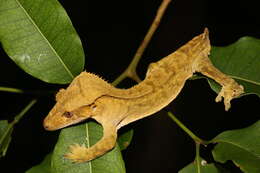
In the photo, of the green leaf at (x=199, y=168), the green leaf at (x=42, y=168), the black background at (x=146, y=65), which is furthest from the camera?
the black background at (x=146, y=65)

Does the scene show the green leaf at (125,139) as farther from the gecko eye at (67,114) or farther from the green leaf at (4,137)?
the green leaf at (4,137)

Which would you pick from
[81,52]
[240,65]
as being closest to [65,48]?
[81,52]

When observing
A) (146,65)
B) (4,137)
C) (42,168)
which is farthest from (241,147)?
(146,65)

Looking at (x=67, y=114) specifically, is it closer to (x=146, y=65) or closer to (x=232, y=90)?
(x=232, y=90)

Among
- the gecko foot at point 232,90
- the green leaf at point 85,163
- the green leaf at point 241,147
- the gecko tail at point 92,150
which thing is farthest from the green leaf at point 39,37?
the green leaf at point 241,147

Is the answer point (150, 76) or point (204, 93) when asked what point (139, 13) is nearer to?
point (204, 93)

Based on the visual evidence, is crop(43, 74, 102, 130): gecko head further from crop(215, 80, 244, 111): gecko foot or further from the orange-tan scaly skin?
crop(215, 80, 244, 111): gecko foot

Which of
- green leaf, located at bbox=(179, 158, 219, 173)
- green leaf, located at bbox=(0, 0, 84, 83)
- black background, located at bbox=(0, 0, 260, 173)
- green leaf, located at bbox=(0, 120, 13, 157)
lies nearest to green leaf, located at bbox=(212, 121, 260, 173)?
green leaf, located at bbox=(179, 158, 219, 173)
